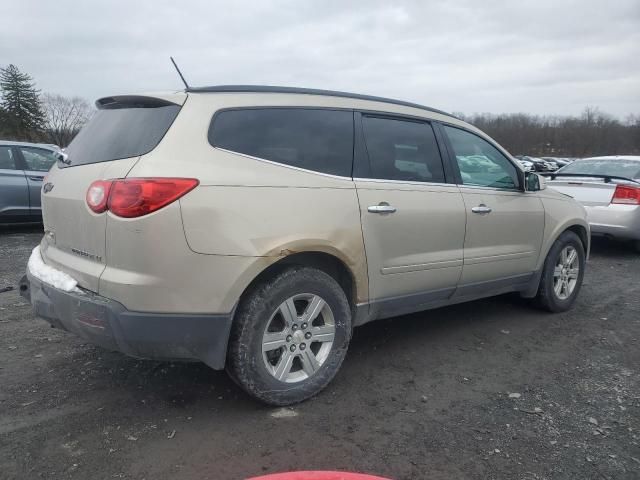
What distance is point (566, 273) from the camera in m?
5.11

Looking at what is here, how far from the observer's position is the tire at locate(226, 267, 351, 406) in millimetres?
2859

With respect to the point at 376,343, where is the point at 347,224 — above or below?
above

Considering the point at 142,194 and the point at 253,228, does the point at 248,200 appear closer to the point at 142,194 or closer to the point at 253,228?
the point at 253,228

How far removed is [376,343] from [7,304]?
3.45 metres

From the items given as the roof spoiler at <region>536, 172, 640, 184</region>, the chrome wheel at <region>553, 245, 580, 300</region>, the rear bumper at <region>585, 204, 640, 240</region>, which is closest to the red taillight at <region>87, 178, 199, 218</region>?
the chrome wheel at <region>553, 245, 580, 300</region>

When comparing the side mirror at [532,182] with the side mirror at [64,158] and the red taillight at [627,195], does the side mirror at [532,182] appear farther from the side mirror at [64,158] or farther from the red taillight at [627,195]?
the red taillight at [627,195]

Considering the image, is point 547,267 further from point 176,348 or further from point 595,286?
point 176,348

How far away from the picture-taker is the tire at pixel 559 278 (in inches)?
193

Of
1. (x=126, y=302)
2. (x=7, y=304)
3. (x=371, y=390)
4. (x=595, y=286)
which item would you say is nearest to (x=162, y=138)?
(x=126, y=302)

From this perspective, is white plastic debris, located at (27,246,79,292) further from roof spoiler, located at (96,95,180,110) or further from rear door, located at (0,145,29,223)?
rear door, located at (0,145,29,223)

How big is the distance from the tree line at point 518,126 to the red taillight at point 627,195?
2541 inches

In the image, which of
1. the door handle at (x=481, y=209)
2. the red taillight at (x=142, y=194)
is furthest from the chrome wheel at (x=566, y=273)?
the red taillight at (x=142, y=194)

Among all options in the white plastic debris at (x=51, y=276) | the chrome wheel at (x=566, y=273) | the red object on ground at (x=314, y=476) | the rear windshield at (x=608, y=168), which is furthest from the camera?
the rear windshield at (x=608, y=168)

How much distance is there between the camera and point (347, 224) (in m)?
3.19
